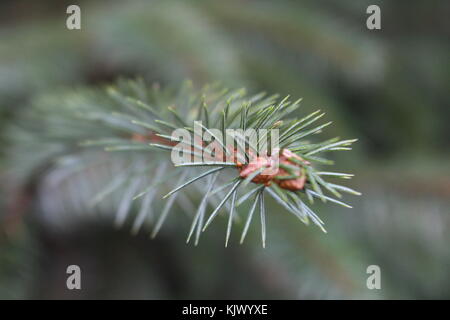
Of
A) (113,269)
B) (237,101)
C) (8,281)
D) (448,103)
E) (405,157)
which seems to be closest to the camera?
(237,101)

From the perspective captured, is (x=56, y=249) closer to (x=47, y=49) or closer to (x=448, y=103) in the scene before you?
(x=47, y=49)

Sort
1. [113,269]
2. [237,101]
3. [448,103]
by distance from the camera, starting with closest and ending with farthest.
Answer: [237,101]
[113,269]
[448,103]

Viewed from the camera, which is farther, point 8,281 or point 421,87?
point 421,87

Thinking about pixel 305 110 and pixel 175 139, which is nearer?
pixel 175 139

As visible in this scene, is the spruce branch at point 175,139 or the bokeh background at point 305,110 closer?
the spruce branch at point 175,139

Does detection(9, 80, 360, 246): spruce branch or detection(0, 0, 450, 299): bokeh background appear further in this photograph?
detection(0, 0, 450, 299): bokeh background

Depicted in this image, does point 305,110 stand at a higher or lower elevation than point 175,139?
higher
